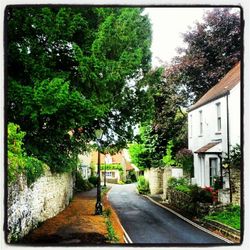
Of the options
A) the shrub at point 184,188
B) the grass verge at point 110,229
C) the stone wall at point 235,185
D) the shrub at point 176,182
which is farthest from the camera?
the shrub at point 176,182

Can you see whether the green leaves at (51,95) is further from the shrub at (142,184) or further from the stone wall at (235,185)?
the stone wall at (235,185)

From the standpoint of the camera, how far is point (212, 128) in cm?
848

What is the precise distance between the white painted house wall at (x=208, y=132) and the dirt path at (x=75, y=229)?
5.66 ft

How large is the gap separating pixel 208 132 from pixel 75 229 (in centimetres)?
308

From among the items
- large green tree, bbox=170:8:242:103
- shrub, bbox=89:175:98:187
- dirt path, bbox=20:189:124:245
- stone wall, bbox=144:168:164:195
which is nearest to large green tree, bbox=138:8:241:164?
large green tree, bbox=170:8:242:103

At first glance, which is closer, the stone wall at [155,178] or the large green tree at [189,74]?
the large green tree at [189,74]

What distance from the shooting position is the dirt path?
6430 mm

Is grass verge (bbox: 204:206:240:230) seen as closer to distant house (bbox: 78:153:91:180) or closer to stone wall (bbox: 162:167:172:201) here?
stone wall (bbox: 162:167:172:201)

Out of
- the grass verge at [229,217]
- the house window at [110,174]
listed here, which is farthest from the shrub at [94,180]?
the grass verge at [229,217]

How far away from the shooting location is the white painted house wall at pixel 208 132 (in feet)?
24.6

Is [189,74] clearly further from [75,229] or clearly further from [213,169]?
[75,229]

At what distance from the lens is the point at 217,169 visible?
27.6 ft

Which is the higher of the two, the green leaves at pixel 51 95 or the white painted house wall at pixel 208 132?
the green leaves at pixel 51 95

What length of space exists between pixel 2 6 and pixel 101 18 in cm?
161
